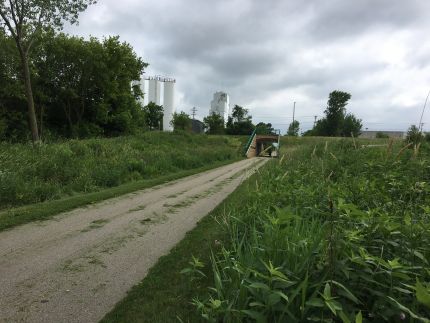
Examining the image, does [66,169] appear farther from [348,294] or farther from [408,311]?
[408,311]

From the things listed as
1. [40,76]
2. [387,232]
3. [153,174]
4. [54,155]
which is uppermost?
[40,76]

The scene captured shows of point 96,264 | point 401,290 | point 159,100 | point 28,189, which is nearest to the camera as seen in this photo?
point 401,290

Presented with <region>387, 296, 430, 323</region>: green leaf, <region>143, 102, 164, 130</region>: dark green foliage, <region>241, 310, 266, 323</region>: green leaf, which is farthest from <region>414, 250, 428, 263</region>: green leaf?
<region>143, 102, 164, 130</region>: dark green foliage

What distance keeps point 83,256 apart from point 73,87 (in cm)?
3854

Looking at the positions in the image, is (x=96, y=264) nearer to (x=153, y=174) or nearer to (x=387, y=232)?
(x=387, y=232)

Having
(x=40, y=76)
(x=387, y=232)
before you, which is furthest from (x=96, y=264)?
(x=40, y=76)

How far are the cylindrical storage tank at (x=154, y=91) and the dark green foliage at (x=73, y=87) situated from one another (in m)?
70.1

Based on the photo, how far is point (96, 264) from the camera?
582 centimetres

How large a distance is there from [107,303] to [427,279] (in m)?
3.55

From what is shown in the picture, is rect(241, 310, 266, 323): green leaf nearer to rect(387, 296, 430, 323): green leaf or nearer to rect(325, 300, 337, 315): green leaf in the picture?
rect(325, 300, 337, 315): green leaf

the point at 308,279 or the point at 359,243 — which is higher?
the point at 359,243

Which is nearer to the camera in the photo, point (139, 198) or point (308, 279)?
point (308, 279)

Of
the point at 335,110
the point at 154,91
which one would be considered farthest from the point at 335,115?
the point at 154,91

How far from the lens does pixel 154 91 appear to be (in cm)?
11506
